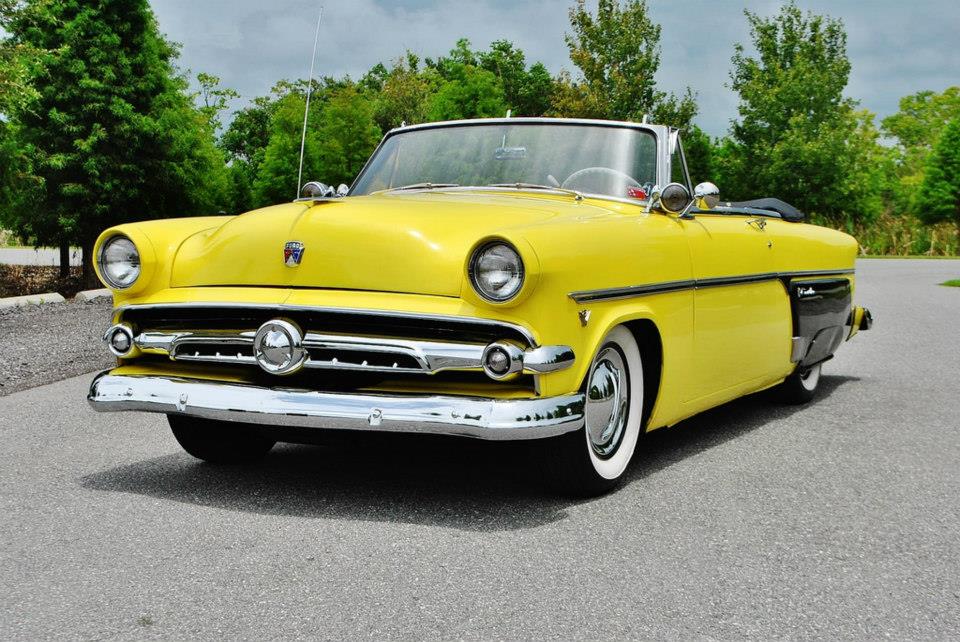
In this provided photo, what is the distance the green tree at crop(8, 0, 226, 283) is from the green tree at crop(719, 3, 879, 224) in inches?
1043

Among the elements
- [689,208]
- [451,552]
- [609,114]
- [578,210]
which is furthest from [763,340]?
[609,114]

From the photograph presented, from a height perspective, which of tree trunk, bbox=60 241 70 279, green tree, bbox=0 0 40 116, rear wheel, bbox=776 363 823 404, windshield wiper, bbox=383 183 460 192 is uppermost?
green tree, bbox=0 0 40 116

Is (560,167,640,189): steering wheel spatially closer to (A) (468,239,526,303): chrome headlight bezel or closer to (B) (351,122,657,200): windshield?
(B) (351,122,657,200): windshield

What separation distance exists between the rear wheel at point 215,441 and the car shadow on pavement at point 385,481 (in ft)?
0.20

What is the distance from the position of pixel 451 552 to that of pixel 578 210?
1698 mm

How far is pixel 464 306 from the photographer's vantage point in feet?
12.6

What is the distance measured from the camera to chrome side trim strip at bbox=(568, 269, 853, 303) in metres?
4.11

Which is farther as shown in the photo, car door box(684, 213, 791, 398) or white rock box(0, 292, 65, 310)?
white rock box(0, 292, 65, 310)

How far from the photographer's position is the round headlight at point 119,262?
14.7 feet

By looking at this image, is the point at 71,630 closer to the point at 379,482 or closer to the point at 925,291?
the point at 379,482

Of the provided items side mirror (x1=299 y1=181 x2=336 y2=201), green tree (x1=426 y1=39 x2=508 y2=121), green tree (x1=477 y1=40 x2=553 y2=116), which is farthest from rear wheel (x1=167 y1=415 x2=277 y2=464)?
green tree (x1=477 y1=40 x2=553 y2=116)

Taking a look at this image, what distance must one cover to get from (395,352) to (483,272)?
41cm

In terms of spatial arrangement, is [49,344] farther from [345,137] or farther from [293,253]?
[345,137]

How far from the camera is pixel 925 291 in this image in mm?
20031
